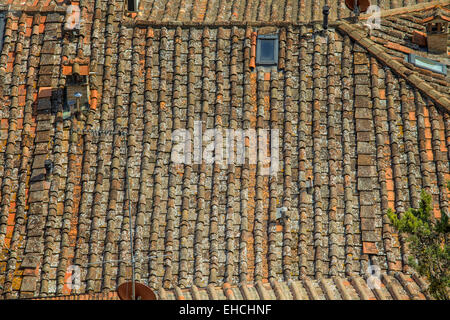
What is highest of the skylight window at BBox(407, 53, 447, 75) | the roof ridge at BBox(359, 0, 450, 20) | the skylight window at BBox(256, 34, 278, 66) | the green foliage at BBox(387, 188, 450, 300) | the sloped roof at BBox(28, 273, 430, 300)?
the roof ridge at BBox(359, 0, 450, 20)

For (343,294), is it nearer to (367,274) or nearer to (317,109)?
(367,274)

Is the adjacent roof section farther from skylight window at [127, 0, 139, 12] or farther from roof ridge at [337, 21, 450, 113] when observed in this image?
roof ridge at [337, 21, 450, 113]

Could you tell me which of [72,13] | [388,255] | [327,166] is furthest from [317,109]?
[72,13]

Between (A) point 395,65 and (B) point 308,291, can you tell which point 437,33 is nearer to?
(A) point 395,65

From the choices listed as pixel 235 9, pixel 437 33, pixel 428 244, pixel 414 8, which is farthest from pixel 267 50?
pixel 428 244

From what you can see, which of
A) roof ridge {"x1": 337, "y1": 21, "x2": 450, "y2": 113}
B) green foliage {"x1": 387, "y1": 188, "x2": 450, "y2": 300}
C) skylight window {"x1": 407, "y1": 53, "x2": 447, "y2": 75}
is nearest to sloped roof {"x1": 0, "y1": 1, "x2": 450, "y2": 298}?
roof ridge {"x1": 337, "y1": 21, "x2": 450, "y2": 113}

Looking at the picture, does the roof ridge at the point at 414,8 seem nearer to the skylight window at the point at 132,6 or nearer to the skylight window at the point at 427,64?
the skylight window at the point at 427,64
